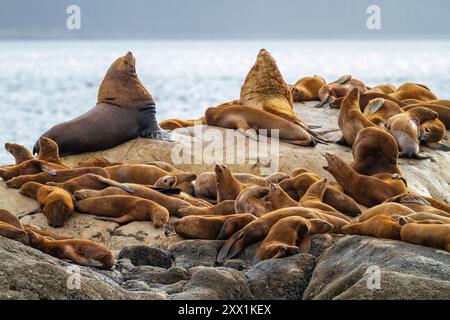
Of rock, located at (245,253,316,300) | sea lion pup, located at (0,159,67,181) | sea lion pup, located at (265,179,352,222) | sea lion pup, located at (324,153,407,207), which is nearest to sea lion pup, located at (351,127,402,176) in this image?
sea lion pup, located at (324,153,407,207)

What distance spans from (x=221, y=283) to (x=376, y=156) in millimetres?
4639

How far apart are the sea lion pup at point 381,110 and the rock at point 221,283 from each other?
6.02 meters

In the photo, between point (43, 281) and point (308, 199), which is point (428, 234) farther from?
point (43, 281)

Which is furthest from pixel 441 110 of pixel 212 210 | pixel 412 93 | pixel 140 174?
pixel 212 210

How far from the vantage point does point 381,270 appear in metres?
6.54

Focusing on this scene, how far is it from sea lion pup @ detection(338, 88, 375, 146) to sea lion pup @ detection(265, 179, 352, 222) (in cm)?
247

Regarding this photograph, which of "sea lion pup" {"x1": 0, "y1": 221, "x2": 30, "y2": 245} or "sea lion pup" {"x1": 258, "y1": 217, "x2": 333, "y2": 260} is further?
"sea lion pup" {"x1": 258, "y1": 217, "x2": 333, "y2": 260}

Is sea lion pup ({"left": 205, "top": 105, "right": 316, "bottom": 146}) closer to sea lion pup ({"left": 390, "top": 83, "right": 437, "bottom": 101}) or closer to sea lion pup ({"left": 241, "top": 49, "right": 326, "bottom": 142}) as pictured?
sea lion pup ({"left": 241, "top": 49, "right": 326, "bottom": 142})

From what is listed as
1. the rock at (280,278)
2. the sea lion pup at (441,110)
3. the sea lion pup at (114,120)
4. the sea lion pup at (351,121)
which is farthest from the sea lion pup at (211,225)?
the sea lion pup at (441,110)

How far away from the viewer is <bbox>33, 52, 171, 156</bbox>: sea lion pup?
38.9 ft

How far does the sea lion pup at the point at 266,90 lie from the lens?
1312cm

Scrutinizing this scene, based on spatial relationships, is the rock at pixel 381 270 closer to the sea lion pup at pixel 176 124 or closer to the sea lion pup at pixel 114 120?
the sea lion pup at pixel 114 120

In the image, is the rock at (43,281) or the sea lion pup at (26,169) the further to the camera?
the sea lion pup at (26,169)
